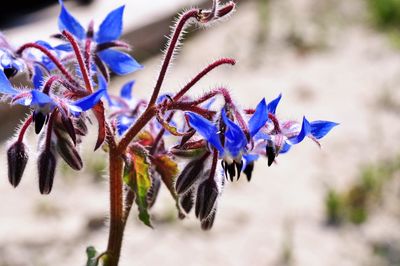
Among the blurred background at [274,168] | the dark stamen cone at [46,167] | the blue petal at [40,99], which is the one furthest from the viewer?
the blurred background at [274,168]

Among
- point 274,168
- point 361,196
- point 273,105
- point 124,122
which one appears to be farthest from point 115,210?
point 274,168

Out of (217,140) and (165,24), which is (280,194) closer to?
(165,24)

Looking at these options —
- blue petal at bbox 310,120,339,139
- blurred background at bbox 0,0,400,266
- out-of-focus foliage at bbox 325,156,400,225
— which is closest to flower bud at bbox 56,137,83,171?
blue petal at bbox 310,120,339,139

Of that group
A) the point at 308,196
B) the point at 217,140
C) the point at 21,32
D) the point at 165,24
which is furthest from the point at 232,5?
the point at 165,24

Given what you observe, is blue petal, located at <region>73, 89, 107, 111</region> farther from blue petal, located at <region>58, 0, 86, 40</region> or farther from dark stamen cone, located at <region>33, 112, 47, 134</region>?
blue petal, located at <region>58, 0, 86, 40</region>

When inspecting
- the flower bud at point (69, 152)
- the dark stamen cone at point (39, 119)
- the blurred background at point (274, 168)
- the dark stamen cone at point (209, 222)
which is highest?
the dark stamen cone at point (39, 119)

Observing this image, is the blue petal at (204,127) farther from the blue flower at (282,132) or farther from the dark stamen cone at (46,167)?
the dark stamen cone at (46,167)

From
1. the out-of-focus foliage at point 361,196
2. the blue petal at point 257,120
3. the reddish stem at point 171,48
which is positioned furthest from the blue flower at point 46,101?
the out-of-focus foliage at point 361,196

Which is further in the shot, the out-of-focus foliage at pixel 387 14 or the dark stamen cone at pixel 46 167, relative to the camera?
the out-of-focus foliage at pixel 387 14
